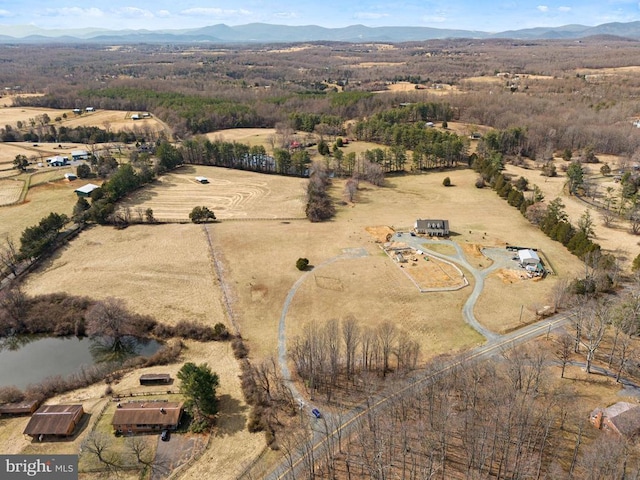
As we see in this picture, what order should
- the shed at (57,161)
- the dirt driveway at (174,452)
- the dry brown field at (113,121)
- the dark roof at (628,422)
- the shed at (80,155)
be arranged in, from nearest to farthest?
1. the dirt driveway at (174,452)
2. the dark roof at (628,422)
3. the shed at (57,161)
4. the shed at (80,155)
5. the dry brown field at (113,121)

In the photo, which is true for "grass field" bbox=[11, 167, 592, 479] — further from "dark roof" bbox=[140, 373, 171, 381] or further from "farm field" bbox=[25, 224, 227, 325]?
"dark roof" bbox=[140, 373, 171, 381]

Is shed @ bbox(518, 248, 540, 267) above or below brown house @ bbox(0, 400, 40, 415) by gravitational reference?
above

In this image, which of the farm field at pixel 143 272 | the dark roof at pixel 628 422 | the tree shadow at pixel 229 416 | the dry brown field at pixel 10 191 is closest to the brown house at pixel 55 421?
the tree shadow at pixel 229 416

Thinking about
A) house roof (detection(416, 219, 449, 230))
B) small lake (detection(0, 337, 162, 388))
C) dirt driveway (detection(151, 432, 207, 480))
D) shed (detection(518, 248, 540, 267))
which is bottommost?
small lake (detection(0, 337, 162, 388))

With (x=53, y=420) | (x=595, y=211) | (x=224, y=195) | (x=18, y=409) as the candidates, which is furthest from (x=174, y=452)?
(x=595, y=211)

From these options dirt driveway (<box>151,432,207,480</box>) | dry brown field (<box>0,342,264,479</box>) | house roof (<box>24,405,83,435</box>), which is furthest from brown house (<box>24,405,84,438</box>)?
dirt driveway (<box>151,432,207,480</box>)

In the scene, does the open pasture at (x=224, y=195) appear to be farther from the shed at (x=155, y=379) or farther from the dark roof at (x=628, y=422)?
the dark roof at (x=628, y=422)

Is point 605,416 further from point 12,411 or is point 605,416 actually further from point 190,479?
point 12,411

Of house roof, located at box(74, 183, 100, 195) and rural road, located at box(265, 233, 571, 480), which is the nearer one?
rural road, located at box(265, 233, 571, 480)
